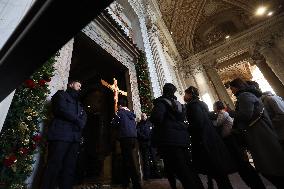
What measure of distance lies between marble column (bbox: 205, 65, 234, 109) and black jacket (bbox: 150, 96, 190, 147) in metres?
11.0

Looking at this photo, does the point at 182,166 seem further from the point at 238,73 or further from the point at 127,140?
the point at 238,73

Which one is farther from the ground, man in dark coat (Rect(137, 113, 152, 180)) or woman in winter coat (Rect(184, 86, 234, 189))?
man in dark coat (Rect(137, 113, 152, 180))

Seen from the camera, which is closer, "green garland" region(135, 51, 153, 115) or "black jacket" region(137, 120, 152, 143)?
"black jacket" region(137, 120, 152, 143)

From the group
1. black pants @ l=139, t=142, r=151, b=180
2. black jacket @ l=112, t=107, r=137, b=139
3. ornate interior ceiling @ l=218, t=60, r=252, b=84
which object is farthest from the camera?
ornate interior ceiling @ l=218, t=60, r=252, b=84

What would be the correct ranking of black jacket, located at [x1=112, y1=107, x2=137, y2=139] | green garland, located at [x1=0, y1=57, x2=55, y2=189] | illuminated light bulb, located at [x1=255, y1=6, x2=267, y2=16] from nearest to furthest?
1. green garland, located at [x1=0, y1=57, x2=55, y2=189]
2. black jacket, located at [x1=112, y1=107, x2=137, y2=139]
3. illuminated light bulb, located at [x1=255, y1=6, x2=267, y2=16]

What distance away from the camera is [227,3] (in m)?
15.3

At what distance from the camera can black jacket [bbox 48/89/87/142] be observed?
100 inches

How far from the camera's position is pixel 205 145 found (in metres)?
2.61

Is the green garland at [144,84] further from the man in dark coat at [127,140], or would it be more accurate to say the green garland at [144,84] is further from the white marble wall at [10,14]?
the white marble wall at [10,14]

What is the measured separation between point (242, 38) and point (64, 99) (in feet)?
47.5

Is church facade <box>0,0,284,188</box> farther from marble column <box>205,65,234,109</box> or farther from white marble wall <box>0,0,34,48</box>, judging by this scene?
white marble wall <box>0,0,34,48</box>

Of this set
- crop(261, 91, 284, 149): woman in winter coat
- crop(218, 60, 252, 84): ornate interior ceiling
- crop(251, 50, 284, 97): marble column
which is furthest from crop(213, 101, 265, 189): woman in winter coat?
crop(218, 60, 252, 84): ornate interior ceiling

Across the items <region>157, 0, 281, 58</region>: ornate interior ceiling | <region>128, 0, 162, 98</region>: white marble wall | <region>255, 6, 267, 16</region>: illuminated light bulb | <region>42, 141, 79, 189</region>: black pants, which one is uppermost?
<region>157, 0, 281, 58</region>: ornate interior ceiling

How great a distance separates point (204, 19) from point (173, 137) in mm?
15793
